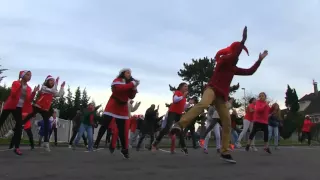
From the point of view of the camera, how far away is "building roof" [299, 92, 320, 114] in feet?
288

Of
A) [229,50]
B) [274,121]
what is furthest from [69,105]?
[229,50]

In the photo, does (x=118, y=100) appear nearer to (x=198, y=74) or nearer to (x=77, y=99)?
(x=77, y=99)

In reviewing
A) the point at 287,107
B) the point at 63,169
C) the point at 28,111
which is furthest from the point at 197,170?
the point at 287,107

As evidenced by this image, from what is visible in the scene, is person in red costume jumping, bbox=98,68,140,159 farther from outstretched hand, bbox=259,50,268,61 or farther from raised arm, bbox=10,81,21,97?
outstretched hand, bbox=259,50,268,61

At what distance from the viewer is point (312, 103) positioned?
92.2 meters

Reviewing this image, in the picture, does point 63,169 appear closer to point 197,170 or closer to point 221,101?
point 197,170

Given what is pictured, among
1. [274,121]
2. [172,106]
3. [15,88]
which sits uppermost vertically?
[15,88]

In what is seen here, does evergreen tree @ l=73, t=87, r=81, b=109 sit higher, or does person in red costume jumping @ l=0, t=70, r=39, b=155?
evergreen tree @ l=73, t=87, r=81, b=109

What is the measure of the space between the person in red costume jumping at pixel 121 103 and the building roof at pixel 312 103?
283 feet

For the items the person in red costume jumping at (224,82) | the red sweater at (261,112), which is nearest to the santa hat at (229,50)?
the person in red costume jumping at (224,82)

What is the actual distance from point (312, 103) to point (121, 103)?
92962mm

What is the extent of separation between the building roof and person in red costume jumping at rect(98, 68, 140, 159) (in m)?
86.4

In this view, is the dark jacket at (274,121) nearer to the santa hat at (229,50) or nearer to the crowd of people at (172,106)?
the crowd of people at (172,106)

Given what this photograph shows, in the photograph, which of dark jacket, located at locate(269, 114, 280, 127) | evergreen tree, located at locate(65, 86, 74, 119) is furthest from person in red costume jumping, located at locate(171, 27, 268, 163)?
evergreen tree, located at locate(65, 86, 74, 119)
